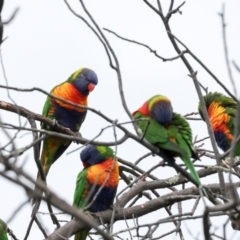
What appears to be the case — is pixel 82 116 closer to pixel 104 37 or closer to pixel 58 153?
pixel 58 153

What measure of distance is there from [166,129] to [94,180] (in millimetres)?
1360

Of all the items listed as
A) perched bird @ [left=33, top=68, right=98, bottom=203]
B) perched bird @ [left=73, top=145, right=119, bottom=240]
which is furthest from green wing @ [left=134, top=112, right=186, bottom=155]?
perched bird @ [left=33, top=68, right=98, bottom=203]

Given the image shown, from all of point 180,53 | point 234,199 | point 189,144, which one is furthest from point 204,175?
point 234,199

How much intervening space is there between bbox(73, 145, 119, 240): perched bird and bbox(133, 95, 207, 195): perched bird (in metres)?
1.03

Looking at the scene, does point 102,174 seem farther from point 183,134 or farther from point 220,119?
point 220,119

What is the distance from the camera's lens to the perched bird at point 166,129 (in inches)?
147

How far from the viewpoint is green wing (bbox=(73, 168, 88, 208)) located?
519 centimetres

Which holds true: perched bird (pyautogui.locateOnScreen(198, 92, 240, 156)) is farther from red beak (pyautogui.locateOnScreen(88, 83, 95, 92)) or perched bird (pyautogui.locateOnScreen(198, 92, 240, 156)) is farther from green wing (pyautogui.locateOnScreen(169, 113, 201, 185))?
green wing (pyautogui.locateOnScreen(169, 113, 201, 185))

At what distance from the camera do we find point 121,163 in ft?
15.7

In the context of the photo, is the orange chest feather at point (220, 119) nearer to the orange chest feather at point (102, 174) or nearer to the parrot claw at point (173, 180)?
the orange chest feather at point (102, 174)

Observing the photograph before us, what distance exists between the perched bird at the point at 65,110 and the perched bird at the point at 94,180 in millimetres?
822

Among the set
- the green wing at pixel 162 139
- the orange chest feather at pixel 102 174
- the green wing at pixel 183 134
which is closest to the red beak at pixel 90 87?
the orange chest feather at pixel 102 174

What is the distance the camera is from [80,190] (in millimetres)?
5199

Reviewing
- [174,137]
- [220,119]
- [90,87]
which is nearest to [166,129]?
[174,137]
